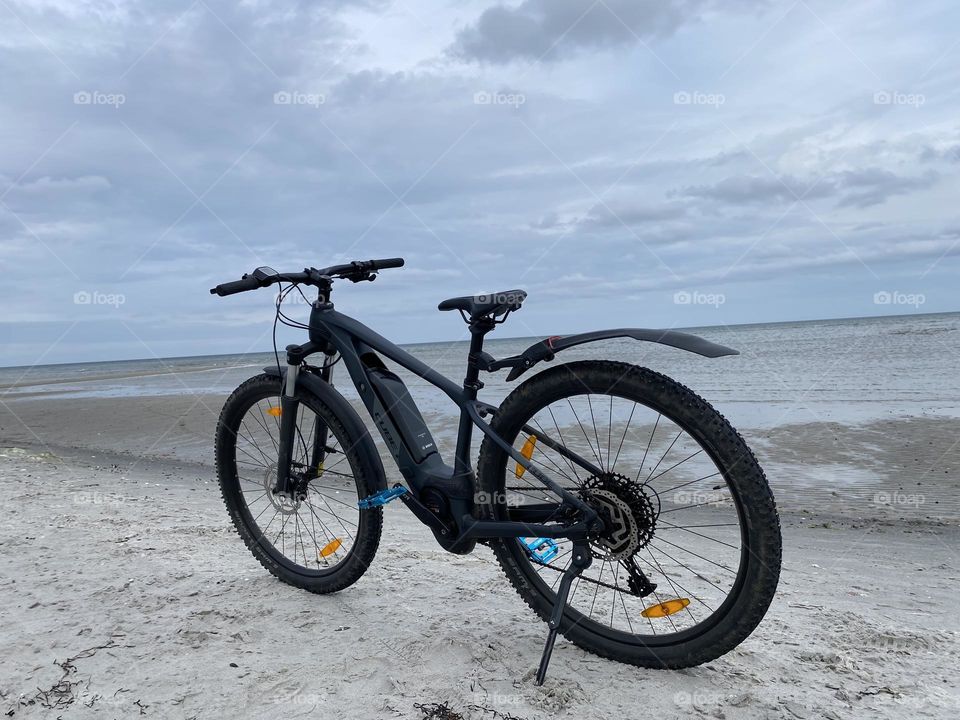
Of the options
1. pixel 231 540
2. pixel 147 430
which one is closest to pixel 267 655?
pixel 231 540

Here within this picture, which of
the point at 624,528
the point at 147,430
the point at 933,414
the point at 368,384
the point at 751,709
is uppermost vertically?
the point at 933,414

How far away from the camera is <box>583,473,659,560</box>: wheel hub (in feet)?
7.72

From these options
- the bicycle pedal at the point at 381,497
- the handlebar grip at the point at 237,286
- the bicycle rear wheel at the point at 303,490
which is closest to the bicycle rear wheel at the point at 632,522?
the bicycle pedal at the point at 381,497

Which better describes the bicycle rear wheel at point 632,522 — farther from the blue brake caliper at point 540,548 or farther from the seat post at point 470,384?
the seat post at point 470,384

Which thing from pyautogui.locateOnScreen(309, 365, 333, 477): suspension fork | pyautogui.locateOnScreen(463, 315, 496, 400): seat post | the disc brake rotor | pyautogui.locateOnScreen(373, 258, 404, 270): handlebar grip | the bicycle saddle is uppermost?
pyautogui.locateOnScreen(373, 258, 404, 270): handlebar grip

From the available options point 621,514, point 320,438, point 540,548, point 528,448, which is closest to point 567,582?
point 540,548

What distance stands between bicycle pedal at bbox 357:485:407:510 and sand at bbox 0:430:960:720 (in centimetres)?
46

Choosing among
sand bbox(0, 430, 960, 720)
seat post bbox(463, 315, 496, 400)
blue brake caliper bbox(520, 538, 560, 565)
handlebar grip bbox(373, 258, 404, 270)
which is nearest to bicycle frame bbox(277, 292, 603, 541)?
seat post bbox(463, 315, 496, 400)

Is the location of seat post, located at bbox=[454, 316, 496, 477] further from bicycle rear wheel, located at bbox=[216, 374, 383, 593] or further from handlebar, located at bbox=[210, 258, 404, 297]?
handlebar, located at bbox=[210, 258, 404, 297]

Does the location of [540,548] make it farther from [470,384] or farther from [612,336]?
[612,336]

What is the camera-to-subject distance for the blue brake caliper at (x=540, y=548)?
2623mm

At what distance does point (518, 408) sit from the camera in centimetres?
249

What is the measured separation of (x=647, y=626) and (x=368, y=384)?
162cm

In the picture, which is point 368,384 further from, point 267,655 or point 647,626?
point 647,626
